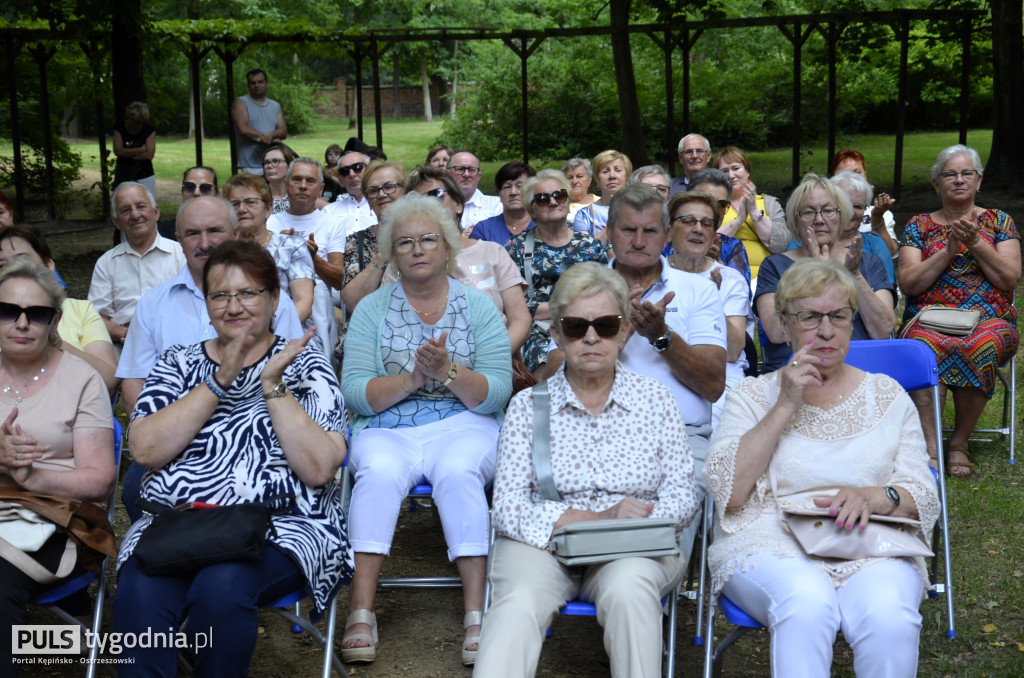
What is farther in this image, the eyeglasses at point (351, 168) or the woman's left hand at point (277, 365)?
the eyeglasses at point (351, 168)

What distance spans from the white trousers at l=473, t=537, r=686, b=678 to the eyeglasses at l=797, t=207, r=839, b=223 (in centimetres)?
231

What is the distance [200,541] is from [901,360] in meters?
2.83

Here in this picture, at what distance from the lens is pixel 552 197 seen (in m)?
5.83

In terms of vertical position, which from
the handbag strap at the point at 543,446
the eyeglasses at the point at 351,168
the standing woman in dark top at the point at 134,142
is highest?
the standing woman in dark top at the point at 134,142

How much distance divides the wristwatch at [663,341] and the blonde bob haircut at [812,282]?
59 cm

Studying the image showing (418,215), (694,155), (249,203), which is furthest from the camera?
(694,155)

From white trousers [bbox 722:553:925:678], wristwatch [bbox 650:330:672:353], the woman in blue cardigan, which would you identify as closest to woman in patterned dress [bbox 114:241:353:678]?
the woman in blue cardigan

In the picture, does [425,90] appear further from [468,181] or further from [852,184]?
[852,184]

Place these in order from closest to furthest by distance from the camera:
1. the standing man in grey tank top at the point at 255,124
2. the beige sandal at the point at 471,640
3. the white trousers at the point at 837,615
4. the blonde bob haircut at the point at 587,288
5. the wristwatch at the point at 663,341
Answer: the white trousers at the point at 837,615 < the blonde bob haircut at the point at 587,288 < the beige sandal at the point at 471,640 < the wristwatch at the point at 663,341 < the standing man in grey tank top at the point at 255,124

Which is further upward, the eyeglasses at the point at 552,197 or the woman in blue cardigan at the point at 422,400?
the eyeglasses at the point at 552,197

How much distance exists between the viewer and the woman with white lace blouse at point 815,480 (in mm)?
3219

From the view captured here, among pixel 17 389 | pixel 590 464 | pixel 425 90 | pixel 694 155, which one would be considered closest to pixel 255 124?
pixel 694 155

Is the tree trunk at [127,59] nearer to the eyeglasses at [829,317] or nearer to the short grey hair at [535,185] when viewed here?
the short grey hair at [535,185]

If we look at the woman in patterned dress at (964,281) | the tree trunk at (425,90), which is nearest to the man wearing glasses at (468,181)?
the woman in patterned dress at (964,281)
